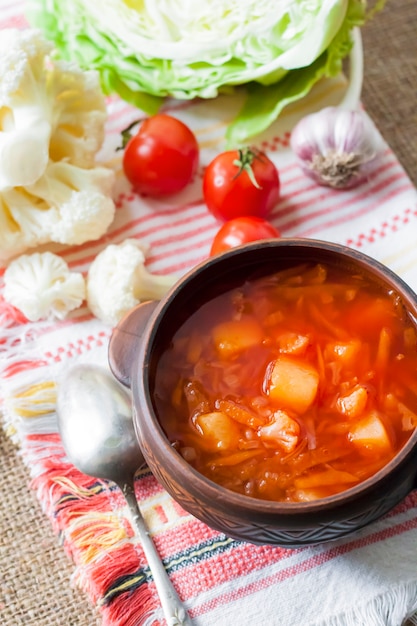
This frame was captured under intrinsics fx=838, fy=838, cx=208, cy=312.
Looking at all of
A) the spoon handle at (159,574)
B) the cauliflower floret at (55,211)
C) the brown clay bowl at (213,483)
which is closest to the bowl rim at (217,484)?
the brown clay bowl at (213,483)

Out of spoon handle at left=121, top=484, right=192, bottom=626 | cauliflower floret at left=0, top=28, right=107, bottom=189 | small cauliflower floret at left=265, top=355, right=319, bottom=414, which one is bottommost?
spoon handle at left=121, top=484, right=192, bottom=626

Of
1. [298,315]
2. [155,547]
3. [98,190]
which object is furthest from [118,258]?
[155,547]

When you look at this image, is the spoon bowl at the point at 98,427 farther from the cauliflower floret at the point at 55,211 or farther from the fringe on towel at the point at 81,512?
the cauliflower floret at the point at 55,211

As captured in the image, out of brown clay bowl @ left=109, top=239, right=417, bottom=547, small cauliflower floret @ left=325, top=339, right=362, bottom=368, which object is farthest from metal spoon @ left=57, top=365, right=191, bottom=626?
small cauliflower floret @ left=325, top=339, right=362, bottom=368

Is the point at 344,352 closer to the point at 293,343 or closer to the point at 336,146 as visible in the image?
the point at 293,343

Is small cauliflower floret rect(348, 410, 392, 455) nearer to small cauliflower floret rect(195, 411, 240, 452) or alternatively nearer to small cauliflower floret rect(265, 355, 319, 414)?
small cauliflower floret rect(265, 355, 319, 414)

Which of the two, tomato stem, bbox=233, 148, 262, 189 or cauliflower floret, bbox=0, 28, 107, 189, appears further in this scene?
tomato stem, bbox=233, 148, 262, 189
